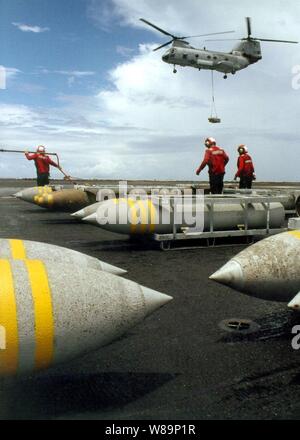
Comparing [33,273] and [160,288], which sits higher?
[33,273]

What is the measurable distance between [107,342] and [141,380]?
27.2 inches

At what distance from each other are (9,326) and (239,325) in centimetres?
303

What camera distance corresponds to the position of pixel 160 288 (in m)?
6.32

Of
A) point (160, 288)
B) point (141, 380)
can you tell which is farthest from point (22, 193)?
point (141, 380)

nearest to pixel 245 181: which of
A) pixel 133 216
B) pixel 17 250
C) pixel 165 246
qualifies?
pixel 165 246

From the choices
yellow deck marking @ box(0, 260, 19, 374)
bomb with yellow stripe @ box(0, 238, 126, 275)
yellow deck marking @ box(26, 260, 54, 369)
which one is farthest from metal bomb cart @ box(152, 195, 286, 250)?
yellow deck marking @ box(0, 260, 19, 374)

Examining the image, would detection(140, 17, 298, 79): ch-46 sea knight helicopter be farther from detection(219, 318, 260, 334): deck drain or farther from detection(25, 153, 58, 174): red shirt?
detection(219, 318, 260, 334): deck drain

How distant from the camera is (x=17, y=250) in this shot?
3.98m

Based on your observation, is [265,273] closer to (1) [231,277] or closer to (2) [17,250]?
(1) [231,277]

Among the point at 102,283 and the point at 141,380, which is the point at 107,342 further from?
the point at 141,380

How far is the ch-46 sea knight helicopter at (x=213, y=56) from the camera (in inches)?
1380

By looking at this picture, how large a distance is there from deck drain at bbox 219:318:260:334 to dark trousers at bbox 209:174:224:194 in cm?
749

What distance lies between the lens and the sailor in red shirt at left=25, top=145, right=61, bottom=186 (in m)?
17.7

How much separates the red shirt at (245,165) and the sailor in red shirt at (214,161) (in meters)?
3.07
